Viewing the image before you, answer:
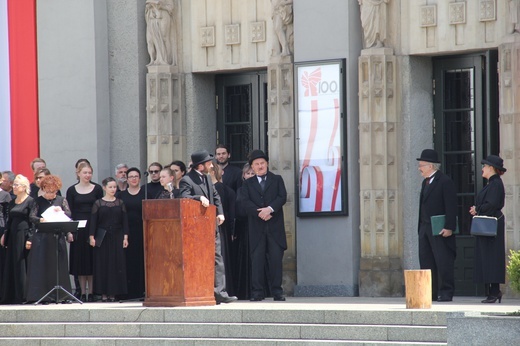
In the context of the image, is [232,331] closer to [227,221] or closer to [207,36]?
[227,221]

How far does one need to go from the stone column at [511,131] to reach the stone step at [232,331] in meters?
4.37

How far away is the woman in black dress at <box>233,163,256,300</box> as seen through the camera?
66.3 feet

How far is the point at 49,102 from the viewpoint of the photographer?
934 inches

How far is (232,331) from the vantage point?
53.8 ft

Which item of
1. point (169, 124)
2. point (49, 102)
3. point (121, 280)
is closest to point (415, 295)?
point (121, 280)

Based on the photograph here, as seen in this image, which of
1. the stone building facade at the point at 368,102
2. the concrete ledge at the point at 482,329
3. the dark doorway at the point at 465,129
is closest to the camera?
the concrete ledge at the point at 482,329

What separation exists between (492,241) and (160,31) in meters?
7.40

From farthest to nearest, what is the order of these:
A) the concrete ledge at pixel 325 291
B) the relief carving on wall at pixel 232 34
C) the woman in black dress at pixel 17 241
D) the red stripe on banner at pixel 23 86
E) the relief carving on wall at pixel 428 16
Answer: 1. the red stripe on banner at pixel 23 86
2. the relief carving on wall at pixel 232 34
3. the concrete ledge at pixel 325 291
4. the relief carving on wall at pixel 428 16
5. the woman in black dress at pixel 17 241

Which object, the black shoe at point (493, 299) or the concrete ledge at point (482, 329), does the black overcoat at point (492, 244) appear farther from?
the concrete ledge at point (482, 329)

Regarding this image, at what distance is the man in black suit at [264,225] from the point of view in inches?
765

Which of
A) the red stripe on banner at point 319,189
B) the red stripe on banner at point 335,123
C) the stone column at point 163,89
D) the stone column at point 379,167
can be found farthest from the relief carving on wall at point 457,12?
the stone column at point 163,89

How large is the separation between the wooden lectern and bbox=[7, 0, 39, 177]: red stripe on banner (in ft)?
23.3

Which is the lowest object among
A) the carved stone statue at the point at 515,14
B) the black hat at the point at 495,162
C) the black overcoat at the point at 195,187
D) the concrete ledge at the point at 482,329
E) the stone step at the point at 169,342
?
the stone step at the point at 169,342

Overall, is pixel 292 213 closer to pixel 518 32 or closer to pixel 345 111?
pixel 345 111
